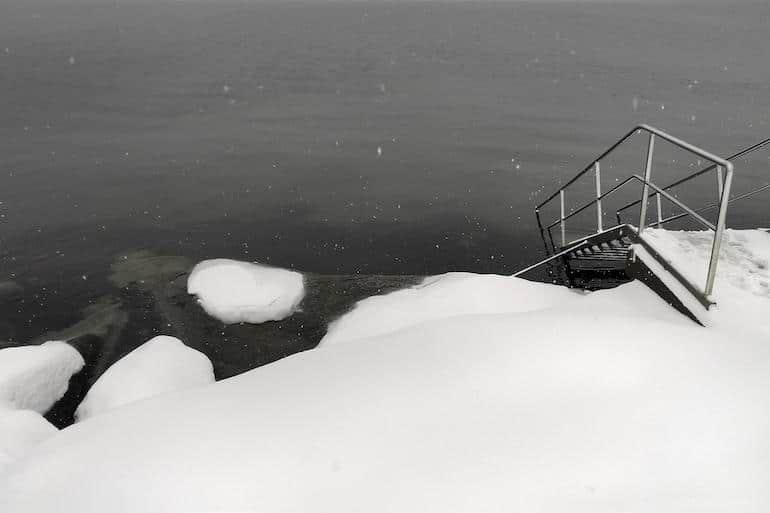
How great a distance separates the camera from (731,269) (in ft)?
16.8

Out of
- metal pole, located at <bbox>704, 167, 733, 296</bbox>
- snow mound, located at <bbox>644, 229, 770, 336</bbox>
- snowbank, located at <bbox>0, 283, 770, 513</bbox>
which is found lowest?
snow mound, located at <bbox>644, 229, 770, 336</bbox>

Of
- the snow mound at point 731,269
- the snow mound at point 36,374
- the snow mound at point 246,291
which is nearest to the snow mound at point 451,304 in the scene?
the snow mound at point 246,291

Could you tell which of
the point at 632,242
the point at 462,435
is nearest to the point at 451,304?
the point at 632,242

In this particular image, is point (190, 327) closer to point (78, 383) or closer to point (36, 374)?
point (78, 383)

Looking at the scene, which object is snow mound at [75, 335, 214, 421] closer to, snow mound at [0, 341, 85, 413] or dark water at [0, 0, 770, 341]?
snow mound at [0, 341, 85, 413]

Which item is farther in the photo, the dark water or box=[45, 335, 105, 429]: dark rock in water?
the dark water

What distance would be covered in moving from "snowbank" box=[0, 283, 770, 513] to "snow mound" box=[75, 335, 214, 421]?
2.00m

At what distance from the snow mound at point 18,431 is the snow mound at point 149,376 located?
0.72 meters

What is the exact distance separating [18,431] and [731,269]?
6.92 metres

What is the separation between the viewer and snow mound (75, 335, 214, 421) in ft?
18.8

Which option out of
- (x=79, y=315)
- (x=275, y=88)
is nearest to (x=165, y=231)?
(x=79, y=315)

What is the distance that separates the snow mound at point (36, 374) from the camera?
18.7 feet

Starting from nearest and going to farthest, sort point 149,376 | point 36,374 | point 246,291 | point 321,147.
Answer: point 149,376, point 36,374, point 246,291, point 321,147

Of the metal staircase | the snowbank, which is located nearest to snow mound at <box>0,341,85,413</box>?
the snowbank
